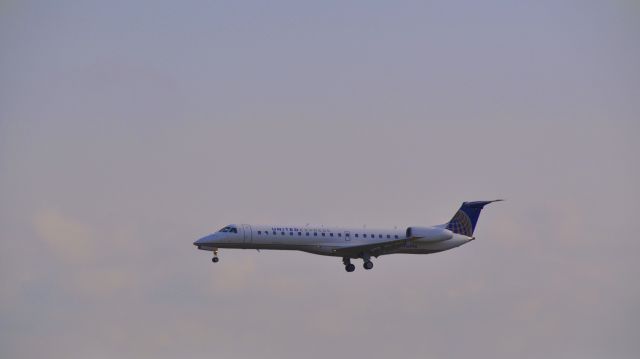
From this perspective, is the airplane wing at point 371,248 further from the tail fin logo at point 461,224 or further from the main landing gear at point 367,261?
the tail fin logo at point 461,224

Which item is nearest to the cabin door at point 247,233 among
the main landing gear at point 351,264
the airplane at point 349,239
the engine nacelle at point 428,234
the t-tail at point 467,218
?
the airplane at point 349,239

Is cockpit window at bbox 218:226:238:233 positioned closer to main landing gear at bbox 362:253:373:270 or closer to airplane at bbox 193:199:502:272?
airplane at bbox 193:199:502:272

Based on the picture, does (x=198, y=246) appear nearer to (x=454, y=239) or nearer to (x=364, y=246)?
(x=364, y=246)

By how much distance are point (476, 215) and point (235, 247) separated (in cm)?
2064

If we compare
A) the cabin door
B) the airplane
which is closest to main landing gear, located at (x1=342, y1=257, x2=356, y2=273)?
the airplane

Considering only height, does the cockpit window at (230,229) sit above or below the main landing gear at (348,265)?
above

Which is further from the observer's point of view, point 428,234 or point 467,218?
point 467,218

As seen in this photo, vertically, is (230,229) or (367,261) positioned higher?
(230,229)

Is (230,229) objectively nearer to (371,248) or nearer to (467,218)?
(371,248)

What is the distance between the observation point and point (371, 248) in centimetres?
9400

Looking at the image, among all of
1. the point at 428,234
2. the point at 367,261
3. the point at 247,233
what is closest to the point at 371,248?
the point at 367,261

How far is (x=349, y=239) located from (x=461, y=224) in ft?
36.6

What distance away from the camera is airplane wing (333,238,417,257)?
93.6 m

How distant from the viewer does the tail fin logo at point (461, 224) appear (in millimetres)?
101375
